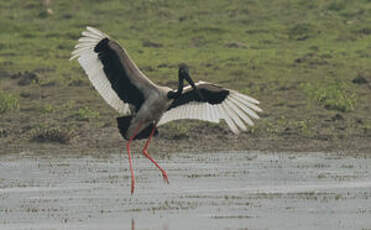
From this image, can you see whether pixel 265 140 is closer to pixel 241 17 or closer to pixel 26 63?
pixel 26 63

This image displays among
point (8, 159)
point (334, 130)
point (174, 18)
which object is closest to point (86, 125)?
point (8, 159)

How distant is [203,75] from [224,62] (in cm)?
133

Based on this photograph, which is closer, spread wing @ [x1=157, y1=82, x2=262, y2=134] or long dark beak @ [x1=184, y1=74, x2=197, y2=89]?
long dark beak @ [x1=184, y1=74, x2=197, y2=89]

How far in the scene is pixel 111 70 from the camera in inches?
503

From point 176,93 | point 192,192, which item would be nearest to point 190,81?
point 176,93

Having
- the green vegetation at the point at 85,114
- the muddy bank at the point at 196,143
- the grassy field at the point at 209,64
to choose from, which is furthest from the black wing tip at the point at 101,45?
the green vegetation at the point at 85,114

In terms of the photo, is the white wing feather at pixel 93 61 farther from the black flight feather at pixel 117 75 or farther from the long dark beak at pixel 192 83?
the long dark beak at pixel 192 83

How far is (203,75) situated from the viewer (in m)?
21.8

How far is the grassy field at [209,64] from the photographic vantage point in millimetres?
17250

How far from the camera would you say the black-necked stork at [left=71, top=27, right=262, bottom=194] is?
12570 mm

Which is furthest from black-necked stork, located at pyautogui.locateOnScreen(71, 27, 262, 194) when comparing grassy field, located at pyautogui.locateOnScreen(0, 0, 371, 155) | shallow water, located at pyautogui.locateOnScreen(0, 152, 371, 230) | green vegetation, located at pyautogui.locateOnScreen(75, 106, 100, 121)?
green vegetation, located at pyautogui.locateOnScreen(75, 106, 100, 121)

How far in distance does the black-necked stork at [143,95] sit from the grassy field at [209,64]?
3508 millimetres

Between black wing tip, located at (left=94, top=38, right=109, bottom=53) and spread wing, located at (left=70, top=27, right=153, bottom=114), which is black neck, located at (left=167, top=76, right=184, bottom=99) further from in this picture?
black wing tip, located at (left=94, top=38, right=109, bottom=53)

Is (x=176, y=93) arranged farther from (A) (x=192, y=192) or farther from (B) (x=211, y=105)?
(A) (x=192, y=192)
